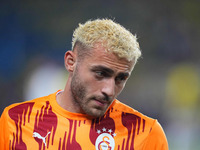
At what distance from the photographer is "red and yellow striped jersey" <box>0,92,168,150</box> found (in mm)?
1813

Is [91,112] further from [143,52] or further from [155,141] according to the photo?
[143,52]

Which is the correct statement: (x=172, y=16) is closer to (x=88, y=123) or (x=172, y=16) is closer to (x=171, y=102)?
(x=171, y=102)

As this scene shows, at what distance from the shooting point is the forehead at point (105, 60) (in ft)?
5.65

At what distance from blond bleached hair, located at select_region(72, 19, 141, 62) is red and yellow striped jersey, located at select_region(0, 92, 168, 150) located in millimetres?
446

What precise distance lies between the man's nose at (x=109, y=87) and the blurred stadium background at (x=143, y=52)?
3639mm

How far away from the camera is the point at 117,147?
1833 millimetres

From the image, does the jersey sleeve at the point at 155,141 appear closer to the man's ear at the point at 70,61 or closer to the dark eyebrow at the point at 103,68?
the dark eyebrow at the point at 103,68

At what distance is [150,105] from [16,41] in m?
2.86

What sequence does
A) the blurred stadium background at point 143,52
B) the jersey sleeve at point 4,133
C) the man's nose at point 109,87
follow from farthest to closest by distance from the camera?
the blurred stadium background at point 143,52
the jersey sleeve at point 4,133
the man's nose at point 109,87

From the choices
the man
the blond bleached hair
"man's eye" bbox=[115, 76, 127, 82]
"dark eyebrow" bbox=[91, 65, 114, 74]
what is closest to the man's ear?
the man

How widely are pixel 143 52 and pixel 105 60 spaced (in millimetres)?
4459

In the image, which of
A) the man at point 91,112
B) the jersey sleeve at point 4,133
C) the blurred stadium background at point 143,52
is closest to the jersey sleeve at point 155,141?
the man at point 91,112

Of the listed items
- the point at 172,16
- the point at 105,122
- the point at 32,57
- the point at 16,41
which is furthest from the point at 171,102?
the point at 105,122

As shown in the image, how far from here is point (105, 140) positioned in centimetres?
184
